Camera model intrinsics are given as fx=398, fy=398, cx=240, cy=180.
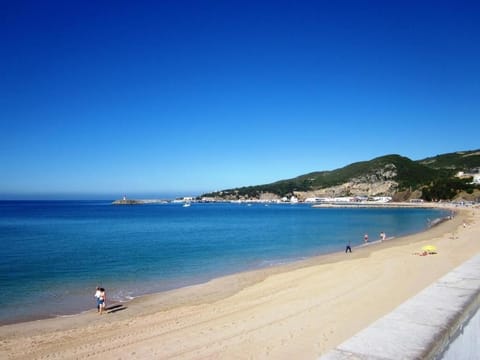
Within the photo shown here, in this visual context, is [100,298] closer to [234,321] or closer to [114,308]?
[114,308]

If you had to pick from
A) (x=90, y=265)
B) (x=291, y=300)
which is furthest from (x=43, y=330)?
(x=90, y=265)

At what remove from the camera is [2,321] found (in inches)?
585

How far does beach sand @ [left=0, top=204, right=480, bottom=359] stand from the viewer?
1024 centimetres

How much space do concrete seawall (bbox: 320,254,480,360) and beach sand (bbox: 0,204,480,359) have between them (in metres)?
7.02

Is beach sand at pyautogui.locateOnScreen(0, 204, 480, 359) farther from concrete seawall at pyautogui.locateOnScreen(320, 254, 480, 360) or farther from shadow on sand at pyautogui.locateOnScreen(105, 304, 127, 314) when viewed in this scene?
concrete seawall at pyautogui.locateOnScreen(320, 254, 480, 360)

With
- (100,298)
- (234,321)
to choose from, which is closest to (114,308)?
(100,298)

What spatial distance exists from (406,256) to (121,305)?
1879 cm

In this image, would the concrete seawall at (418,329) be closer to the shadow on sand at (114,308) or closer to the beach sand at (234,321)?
the beach sand at (234,321)

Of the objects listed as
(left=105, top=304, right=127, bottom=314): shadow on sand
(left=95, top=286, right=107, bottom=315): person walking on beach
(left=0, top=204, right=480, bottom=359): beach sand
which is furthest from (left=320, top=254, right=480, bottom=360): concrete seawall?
(left=105, top=304, right=127, bottom=314): shadow on sand

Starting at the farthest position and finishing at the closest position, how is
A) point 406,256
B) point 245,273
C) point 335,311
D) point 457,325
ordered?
point 406,256
point 245,273
point 335,311
point 457,325

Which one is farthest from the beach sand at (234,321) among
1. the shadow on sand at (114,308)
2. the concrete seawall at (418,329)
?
the concrete seawall at (418,329)

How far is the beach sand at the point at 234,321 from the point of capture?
10242mm

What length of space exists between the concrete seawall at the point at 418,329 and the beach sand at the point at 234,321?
7022 mm

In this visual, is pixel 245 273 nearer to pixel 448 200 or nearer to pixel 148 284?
pixel 148 284
